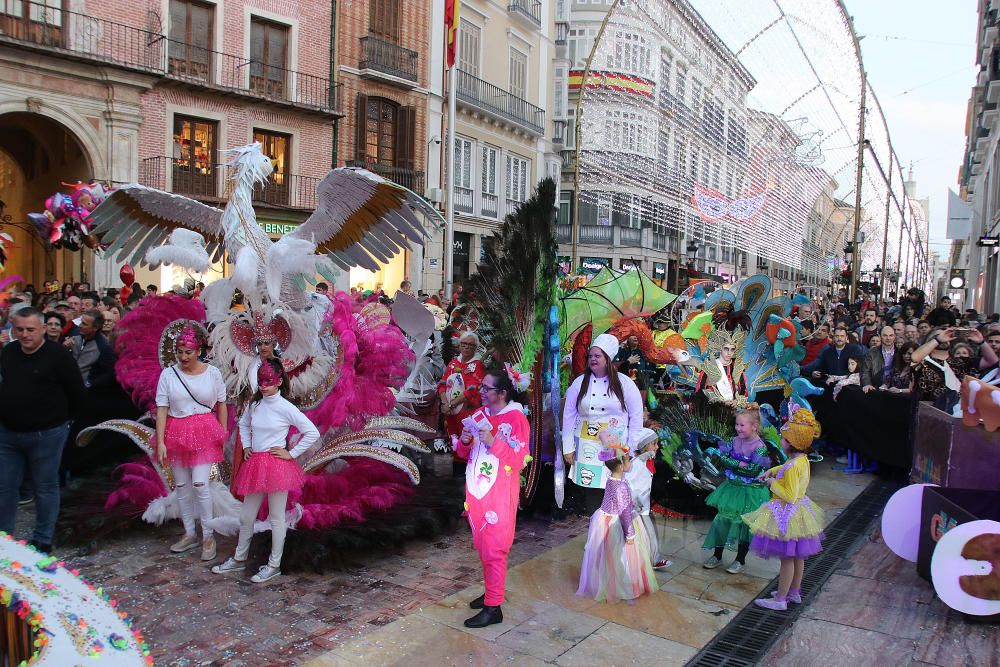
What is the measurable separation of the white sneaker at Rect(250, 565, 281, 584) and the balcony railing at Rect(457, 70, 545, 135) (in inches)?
841

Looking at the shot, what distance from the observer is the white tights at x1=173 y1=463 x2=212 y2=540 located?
5.31 meters

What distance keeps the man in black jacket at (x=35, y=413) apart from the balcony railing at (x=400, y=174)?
57.6 ft

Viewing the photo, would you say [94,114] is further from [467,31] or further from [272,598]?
[272,598]

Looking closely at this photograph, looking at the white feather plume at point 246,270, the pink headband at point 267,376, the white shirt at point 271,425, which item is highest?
the white feather plume at point 246,270

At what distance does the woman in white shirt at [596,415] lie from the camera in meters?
5.42

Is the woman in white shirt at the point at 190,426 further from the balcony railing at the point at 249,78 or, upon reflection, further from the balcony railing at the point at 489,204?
the balcony railing at the point at 489,204

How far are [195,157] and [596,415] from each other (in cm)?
1610

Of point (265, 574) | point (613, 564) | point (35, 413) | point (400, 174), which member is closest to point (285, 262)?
point (35, 413)

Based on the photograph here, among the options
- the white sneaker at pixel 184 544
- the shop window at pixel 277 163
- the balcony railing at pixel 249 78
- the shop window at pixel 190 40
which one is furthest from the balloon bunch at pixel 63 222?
the shop window at pixel 277 163

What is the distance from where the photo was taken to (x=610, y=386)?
5.45 m

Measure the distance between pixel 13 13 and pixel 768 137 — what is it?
15241mm

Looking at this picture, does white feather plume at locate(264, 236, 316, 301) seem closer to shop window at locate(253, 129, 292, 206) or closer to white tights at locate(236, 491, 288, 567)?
white tights at locate(236, 491, 288, 567)

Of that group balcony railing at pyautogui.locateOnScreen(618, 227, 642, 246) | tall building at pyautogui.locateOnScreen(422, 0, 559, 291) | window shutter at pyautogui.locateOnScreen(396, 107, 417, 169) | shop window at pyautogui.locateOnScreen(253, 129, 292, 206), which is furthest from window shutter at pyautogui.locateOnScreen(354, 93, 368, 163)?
balcony railing at pyautogui.locateOnScreen(618, 227, 642, 246)

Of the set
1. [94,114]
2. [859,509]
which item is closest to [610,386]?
[859,509]
